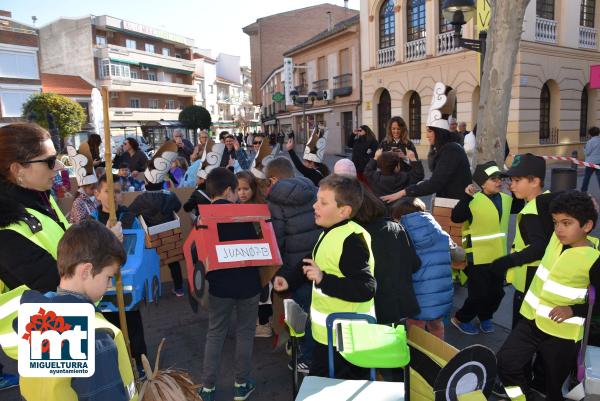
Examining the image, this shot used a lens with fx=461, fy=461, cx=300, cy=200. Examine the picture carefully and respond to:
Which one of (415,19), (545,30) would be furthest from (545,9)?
(415,19)

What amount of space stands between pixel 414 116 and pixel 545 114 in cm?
558

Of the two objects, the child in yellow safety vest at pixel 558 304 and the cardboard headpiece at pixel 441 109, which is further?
the cardboard headpiece at pixel 441 109

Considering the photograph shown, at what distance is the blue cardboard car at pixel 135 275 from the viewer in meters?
3.06

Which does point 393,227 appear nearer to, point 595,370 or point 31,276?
point 595,370

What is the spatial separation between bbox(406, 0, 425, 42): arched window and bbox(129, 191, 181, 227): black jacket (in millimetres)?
18732

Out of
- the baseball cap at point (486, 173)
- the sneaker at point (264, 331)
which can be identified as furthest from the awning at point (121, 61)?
the baseball cap at point (486, 173)

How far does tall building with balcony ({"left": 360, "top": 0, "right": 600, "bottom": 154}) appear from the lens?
17.3 m

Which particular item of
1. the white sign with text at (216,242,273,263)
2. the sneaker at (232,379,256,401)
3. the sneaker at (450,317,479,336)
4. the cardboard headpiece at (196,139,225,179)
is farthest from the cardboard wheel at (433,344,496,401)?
the cardboard headpiece at (196,139,225,179)

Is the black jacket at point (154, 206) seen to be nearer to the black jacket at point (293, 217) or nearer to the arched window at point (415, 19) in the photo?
the black jacket at point (293, 217)

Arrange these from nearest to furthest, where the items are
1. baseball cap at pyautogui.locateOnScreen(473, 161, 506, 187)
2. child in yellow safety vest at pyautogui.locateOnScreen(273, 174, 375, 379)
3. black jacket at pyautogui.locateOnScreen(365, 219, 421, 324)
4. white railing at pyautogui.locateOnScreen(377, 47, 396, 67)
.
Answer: child in yellow safety vest at pyautogui.locateOnScreen(273, 174, 375, 379)
black jacket at pyautogui.locateOnScreen(365, 219, 421, 324)
baseball cap at pyautogui.locateOnScreen(473, 161, 506, 187)
white railing at pyautogui.locateOnScreen(377, 47, 396, 67)

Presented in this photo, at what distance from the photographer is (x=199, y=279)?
10.1ft

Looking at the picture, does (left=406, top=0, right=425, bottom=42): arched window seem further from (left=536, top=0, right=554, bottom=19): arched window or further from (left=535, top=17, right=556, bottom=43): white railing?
→ (left=535, top=17, right=556, bottom=43): white railing

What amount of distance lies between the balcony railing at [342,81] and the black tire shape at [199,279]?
85.5ft

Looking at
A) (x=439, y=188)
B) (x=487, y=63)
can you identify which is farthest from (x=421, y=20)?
(x=439, y=188)
